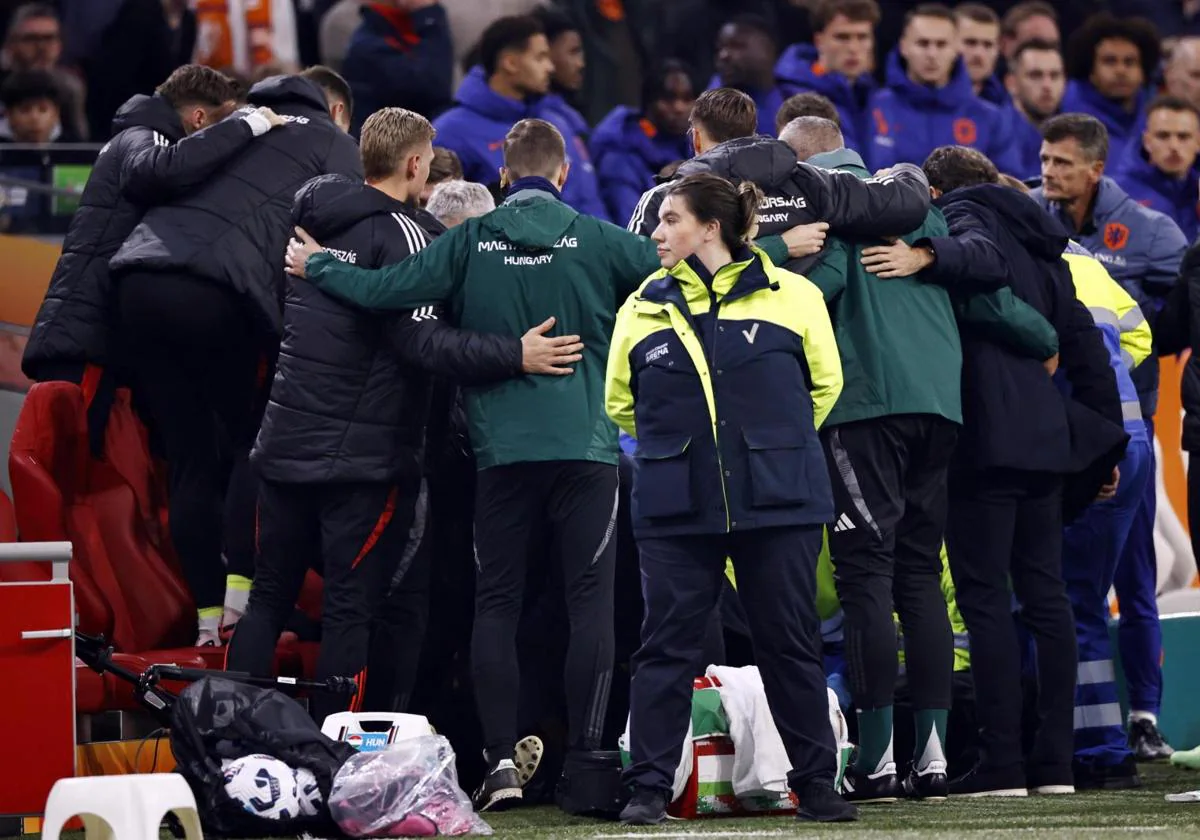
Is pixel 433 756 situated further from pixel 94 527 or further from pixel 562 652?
pixel 94 527

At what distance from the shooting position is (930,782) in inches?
252

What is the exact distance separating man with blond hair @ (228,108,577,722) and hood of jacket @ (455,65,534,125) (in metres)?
3.57

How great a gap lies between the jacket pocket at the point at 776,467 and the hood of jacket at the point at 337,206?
5.54 feet

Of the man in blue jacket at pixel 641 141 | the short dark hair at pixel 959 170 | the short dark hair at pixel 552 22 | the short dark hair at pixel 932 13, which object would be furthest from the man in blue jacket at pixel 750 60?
the short dark hair at pixel 959 170

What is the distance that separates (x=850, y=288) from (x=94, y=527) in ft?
8.69

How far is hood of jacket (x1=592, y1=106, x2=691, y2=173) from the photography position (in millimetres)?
10984

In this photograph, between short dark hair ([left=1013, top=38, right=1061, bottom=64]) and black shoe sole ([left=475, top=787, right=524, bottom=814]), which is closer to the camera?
black shoe sole ([left=475, top=787, right=524, bottom=814])

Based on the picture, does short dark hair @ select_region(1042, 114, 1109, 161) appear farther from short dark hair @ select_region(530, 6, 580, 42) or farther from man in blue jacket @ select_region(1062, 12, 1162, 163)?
man in blue jacket @ select_region(1062, 12, 1162, 163)

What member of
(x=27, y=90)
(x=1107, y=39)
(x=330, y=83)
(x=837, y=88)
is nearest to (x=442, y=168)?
(x=330, y=83)

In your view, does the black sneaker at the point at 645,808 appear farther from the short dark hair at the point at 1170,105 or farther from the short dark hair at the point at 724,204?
the short dark hair at the point at 1170,105

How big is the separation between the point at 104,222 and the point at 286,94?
79 centimetres

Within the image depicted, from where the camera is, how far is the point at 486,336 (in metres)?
6.37

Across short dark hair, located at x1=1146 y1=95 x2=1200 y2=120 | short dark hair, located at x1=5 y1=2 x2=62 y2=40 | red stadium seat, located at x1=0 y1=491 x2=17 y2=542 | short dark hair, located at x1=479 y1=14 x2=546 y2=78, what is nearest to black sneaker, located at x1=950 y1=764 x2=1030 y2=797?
red stadium seat, located at x1=0 y1=491 x2=17 y2=542

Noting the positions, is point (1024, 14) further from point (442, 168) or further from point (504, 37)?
point (442, 168)
